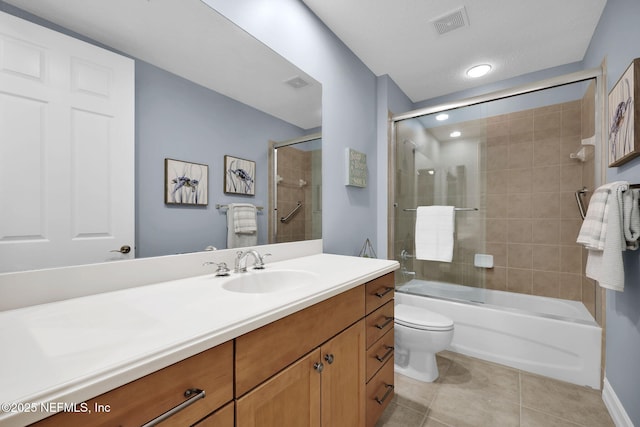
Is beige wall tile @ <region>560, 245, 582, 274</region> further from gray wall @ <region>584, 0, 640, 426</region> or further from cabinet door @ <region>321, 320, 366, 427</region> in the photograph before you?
cabinet door @ <region>321, 320, 366, 427</region>

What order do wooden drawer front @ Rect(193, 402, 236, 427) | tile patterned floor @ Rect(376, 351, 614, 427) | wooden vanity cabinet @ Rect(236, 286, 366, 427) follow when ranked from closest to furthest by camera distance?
wooden drawer front @ Rect(193, 402, 236, 427)
wooden vanity cabinet @ Rect(236, 286, 366, 427)
tile patterned floor @ Rect(376, 351, 614, 427)

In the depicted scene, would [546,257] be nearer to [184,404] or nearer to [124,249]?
[184,404]

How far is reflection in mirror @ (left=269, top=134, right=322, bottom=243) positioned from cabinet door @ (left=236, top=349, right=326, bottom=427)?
29.8 inches

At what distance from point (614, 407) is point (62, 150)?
2653 millimetres

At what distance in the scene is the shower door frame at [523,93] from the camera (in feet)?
5.55

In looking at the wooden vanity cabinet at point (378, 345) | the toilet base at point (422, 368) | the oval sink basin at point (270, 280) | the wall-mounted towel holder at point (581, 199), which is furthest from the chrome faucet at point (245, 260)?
the wall-mounted towel holder at point (581, 199)

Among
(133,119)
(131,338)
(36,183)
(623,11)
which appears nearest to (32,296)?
(36,183)

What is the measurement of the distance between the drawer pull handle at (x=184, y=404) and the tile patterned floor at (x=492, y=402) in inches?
48.7

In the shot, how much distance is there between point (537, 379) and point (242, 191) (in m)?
2.20

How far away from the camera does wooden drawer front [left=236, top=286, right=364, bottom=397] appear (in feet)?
2.19

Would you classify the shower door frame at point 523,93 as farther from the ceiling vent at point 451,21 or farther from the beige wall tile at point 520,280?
the beige wall tile at point 520,280

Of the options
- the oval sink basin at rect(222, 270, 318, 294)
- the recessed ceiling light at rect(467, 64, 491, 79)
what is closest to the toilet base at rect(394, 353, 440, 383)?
the oval sink basin at rect(222, 270, 318, 294)

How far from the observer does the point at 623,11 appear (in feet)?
4.57

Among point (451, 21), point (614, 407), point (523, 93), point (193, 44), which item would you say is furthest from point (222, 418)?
point (523, 93)
